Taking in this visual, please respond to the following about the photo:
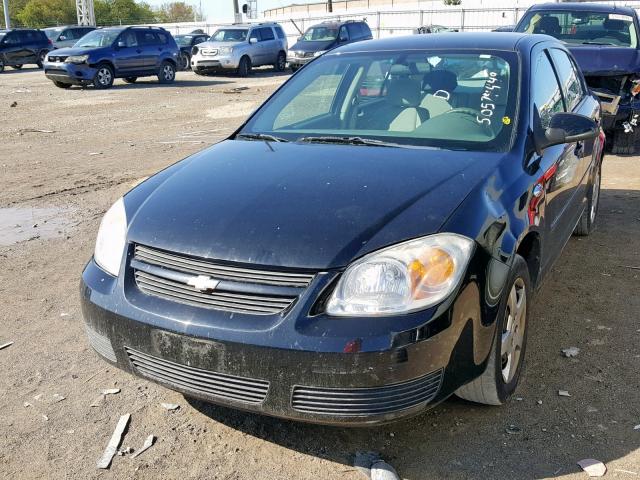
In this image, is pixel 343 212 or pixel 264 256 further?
pixel 343 212

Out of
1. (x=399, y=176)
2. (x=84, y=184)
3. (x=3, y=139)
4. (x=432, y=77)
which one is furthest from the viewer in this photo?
(x=3, y=139)

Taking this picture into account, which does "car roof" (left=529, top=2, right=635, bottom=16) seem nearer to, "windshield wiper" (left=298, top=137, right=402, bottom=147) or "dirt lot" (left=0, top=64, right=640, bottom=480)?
"dirt lot" (left=0, top=64, right=640, bottom=480)

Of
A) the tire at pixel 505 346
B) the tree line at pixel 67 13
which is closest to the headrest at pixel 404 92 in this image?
the tire at pixel 505 346

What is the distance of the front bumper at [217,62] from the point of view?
24.8 meters

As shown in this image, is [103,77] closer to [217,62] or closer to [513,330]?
[217,62]

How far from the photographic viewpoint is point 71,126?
13.4 meters

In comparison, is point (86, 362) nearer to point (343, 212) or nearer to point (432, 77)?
point (343, 212)

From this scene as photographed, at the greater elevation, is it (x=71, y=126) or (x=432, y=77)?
(x=432, y=77)

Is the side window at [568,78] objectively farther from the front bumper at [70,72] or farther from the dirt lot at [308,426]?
the front bumper at [70,72]

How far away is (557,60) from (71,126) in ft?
35.0

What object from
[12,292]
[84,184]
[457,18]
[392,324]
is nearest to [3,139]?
[84,184]

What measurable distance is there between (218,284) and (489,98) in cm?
199

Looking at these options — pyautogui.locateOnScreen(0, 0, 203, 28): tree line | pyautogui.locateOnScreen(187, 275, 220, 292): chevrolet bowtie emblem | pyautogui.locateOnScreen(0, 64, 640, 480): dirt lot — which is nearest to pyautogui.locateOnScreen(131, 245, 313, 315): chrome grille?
pyautogui.locateOnScreen(187, 275, 220, 292): chevrolet bowtie emblem

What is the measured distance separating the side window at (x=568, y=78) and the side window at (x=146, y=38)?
18746mm
